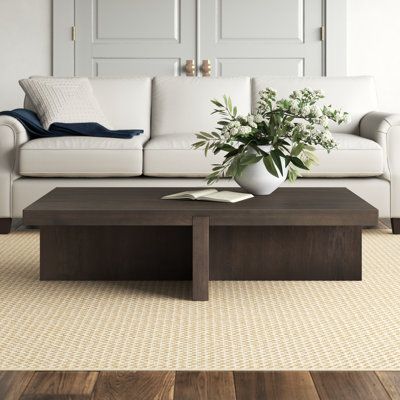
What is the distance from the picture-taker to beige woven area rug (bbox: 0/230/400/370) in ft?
7.17

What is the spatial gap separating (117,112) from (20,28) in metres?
2.08

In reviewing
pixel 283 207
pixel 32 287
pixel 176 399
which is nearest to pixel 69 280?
pixel 32 287

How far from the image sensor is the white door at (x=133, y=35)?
6.69m

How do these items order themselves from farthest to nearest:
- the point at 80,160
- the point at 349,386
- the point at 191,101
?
the point at 191,101, the point at 80,160, the point at 349,386

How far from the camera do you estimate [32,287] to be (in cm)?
308

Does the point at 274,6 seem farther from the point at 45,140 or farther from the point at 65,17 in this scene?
the point at 45,140

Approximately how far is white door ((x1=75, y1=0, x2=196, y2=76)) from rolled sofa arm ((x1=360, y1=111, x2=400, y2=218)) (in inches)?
101

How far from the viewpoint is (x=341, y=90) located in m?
5.06

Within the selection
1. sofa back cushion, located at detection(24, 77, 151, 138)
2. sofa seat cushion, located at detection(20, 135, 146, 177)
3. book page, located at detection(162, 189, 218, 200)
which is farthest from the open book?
sofa back cushion, located at detection(24, 77, 151, 138)

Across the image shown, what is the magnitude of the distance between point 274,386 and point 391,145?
267 centimetres

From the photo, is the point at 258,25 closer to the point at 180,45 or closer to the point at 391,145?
the point at 180,45

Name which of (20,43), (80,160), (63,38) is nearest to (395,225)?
(80,160)

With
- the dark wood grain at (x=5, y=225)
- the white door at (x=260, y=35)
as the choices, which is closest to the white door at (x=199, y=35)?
the white door at (x=260, y=35)

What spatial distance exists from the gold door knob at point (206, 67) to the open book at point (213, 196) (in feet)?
11.9
